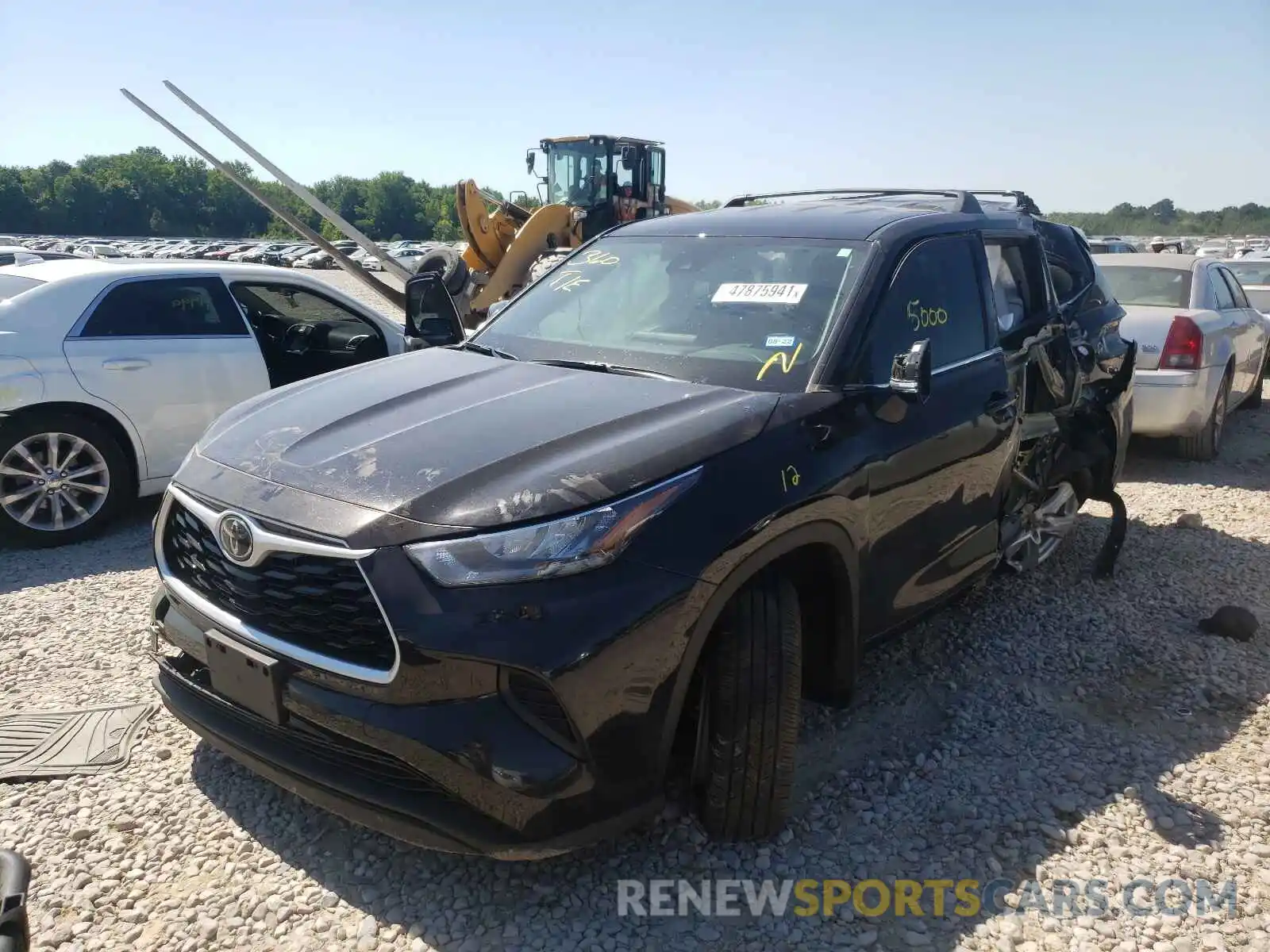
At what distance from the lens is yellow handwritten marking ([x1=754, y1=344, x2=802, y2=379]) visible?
3156 millimetres

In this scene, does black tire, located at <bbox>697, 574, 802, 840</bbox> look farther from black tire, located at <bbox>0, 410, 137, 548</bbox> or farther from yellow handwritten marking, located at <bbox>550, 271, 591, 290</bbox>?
black tire, located at <bbox>0, 410, 137, 548</bbox>

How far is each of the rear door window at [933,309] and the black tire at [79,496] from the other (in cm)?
459

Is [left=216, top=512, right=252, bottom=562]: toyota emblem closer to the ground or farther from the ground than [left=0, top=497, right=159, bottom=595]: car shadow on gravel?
Answer: farther from the ground

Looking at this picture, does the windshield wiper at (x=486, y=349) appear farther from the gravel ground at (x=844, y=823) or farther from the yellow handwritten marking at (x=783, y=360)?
the gravel ground at (x=844, y=823)

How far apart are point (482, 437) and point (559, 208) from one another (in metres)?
13.9

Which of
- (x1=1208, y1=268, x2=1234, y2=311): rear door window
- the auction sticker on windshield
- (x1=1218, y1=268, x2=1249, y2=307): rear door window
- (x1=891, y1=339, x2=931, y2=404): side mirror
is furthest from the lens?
(x1=1218, y1=268, x2=1249, y2=307): rear door window

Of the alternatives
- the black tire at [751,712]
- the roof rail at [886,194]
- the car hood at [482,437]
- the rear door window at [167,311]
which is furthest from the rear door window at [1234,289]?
the rear door window at [167,311]

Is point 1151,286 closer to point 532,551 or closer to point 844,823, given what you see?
point 844,823

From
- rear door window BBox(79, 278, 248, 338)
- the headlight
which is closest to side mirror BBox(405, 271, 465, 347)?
the headlight

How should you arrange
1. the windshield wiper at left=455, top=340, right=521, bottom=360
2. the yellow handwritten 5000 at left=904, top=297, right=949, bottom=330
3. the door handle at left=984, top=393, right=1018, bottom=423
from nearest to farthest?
the yellow handwritten 5000 at left=904, top=297, right=949, bottom=330 → the windshield wiper at left=455, top=340, right=521, bottom=360 → the door handle at left=984, top=393, right=1018, bottom=423

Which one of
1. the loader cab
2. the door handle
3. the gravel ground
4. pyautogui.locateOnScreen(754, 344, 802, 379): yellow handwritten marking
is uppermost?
the loader cab

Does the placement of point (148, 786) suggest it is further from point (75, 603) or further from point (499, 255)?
point (499, 255)

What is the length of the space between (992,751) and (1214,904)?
2.86 feet

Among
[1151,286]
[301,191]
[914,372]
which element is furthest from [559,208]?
[914,372]
